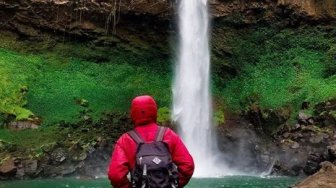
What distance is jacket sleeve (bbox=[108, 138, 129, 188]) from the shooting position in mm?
4355

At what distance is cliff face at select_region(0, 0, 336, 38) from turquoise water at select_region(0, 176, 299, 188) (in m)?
11.4

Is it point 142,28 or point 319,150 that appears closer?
point 319,150

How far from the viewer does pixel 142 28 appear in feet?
94.0

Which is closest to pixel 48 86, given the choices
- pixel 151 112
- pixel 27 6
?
pixel 27 6

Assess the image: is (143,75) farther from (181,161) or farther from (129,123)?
(181,161)

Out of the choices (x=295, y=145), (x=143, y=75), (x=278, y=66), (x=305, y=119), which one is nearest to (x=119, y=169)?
(x=295, y=145)

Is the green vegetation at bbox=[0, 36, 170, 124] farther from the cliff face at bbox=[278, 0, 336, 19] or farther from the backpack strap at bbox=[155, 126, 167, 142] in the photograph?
the backpack strap at bbox=[155, 126, 167, 142]

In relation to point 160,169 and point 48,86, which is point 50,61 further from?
point 160,169

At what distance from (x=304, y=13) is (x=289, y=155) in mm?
10402

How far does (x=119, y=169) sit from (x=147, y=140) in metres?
0.37

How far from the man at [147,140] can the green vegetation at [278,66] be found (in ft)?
69.4

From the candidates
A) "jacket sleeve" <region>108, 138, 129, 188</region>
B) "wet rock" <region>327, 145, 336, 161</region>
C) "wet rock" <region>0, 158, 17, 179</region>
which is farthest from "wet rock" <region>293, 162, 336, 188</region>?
"wet rock" <region>0, 158, 17, 179</region>

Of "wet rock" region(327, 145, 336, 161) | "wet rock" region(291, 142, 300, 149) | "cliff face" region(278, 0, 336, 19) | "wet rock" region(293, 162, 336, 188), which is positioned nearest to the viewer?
"wet rock" region(293, 162, 336, 188)

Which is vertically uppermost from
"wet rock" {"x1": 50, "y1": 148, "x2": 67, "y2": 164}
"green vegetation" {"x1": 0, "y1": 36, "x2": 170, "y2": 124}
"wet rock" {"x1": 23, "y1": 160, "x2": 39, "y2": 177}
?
"green vegetation" {"x1": 0, "y1": 36, "x2": 170, "y2": 124}
